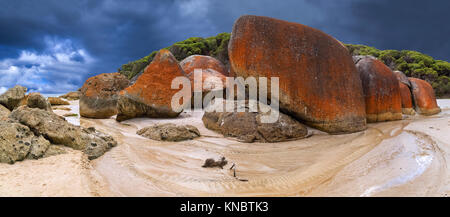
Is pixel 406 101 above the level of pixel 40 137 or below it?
above

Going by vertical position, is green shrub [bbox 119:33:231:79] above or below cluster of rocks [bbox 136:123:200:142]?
above

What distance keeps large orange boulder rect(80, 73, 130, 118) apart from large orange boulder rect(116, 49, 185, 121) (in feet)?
2.86

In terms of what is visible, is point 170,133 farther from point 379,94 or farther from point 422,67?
point 422,67

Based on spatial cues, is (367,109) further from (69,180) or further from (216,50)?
(216,50)

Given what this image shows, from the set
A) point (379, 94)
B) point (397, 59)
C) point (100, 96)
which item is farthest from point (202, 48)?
point (397, 59)

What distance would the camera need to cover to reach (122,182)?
6.68ft

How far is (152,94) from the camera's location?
5590 millimetres

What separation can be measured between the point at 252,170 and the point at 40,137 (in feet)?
7.71

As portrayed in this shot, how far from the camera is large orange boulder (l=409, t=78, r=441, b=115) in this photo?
674cm

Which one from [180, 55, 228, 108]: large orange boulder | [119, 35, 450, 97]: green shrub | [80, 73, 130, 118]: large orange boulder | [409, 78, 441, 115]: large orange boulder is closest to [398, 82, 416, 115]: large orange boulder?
[409, 78, 441, 115]: large orange boulder

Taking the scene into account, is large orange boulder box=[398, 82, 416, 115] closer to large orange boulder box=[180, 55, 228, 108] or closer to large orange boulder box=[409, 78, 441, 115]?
large orange boulder box=[409, 78, 441, 115]

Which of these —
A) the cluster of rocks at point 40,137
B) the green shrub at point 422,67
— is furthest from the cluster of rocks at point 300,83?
the green shrub at point 422,67
